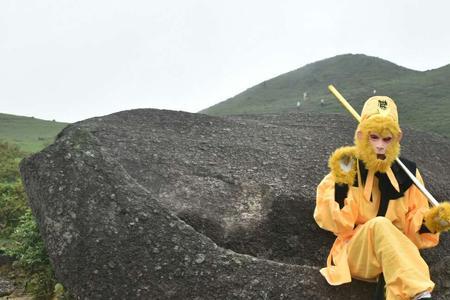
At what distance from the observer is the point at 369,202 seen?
5285 mm

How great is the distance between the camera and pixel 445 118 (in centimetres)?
2502

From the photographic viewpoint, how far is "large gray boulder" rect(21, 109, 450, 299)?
5.40 m

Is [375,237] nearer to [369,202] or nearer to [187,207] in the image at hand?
[369,202]

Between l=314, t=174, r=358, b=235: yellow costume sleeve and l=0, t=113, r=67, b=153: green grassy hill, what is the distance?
66.7 feet

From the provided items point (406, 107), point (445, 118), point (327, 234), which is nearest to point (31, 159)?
point (327, 234)

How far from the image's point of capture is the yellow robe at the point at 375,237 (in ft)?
15.0

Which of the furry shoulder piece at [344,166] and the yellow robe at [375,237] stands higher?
the furry shoulder piece at [344,166]

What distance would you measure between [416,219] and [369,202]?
0.49 meters

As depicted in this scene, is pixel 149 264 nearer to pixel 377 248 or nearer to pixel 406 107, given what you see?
pixel 377 248

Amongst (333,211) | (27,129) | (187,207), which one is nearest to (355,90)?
(27,129)

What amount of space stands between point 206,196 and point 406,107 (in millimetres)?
24284

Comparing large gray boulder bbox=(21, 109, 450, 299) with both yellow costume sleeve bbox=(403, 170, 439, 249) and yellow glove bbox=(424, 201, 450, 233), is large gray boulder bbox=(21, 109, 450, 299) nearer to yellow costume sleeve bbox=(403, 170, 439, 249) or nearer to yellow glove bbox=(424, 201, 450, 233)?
yellow costume sleeve bbox=(403, 170, 439, 249)

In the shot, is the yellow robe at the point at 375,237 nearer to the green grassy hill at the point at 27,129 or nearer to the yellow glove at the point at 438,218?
the yellow glove at the point at 438,218

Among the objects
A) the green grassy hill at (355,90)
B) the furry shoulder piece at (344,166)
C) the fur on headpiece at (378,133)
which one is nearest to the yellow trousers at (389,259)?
the furry shoulder piece at (344,166)
